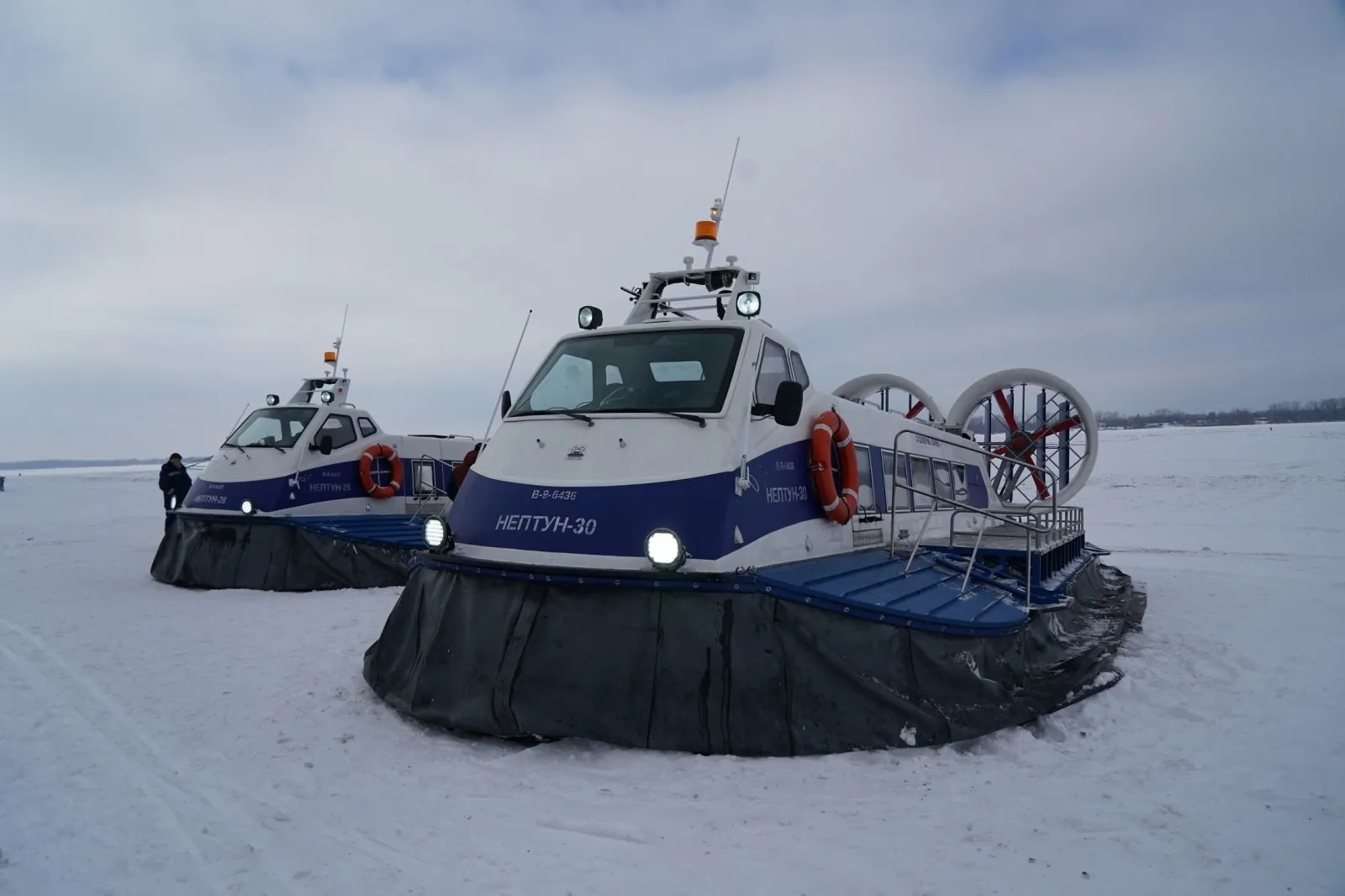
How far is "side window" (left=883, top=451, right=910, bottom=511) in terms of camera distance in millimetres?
5840

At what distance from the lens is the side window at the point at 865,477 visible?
5.37 meters

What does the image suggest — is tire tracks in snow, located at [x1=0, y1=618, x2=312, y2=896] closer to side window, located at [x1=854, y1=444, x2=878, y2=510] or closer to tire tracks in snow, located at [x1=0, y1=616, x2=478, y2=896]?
tire tracks in snow, located at [x1=0, y1=616, x2=478, y2=896]

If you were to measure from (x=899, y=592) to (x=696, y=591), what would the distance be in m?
Result: 1.26

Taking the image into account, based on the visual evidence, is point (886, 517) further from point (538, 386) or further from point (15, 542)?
point (15, 542)

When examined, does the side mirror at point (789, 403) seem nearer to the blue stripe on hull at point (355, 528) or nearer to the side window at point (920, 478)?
the side window at point (920, 478)

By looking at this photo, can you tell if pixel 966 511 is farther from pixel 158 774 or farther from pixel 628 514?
pixel 158 774

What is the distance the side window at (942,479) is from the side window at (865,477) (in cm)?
148

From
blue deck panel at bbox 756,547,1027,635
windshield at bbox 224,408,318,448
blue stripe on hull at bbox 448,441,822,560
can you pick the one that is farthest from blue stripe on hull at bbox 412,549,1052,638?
windshield at bbox 224,408,318,448

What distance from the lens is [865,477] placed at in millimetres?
5484

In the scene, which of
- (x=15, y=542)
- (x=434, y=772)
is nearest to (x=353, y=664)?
(x=434, y=772)

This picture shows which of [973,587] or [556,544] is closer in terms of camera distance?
[556,544]

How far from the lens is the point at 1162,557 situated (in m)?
12.3

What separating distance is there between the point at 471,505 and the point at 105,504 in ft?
82.0

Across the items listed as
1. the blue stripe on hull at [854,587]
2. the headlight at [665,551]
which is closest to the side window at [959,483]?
the blue stripe on hull at [854,587]
